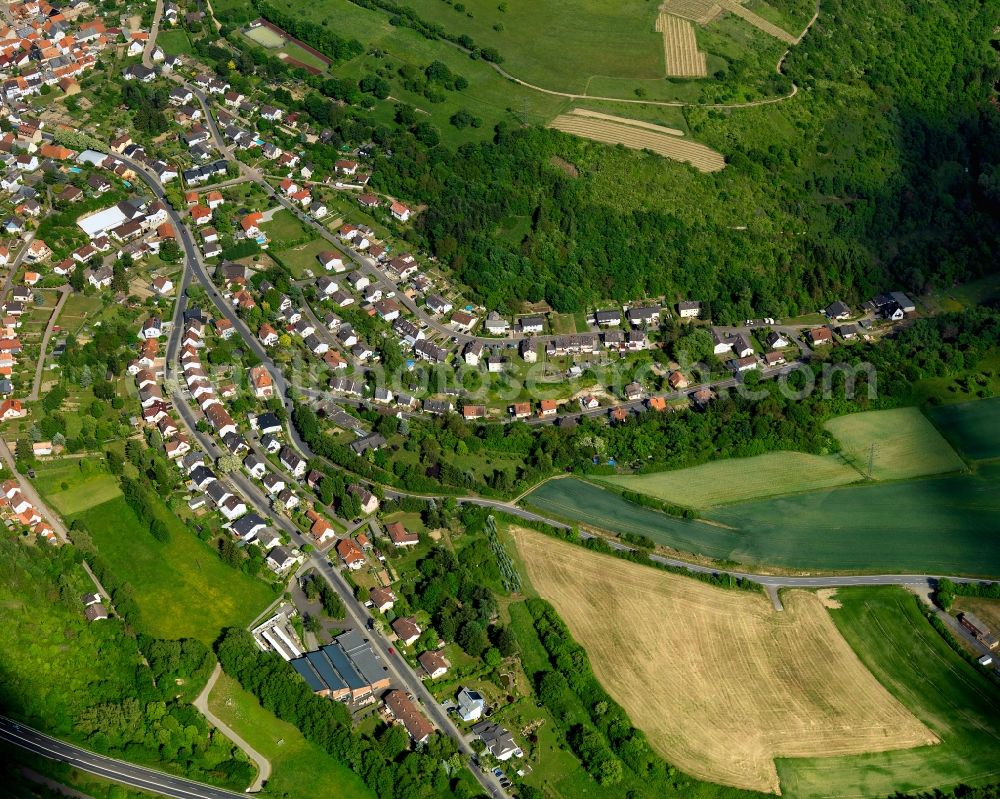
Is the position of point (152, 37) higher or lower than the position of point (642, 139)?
higher

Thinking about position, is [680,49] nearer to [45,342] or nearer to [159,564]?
[45,342]

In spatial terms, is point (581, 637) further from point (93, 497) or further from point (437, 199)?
point (437, 199)

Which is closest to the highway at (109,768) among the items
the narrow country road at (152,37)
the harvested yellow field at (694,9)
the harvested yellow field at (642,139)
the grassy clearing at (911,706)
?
the grassy clearing at (911,706)

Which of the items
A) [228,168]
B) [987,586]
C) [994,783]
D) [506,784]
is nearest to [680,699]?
[506,784]

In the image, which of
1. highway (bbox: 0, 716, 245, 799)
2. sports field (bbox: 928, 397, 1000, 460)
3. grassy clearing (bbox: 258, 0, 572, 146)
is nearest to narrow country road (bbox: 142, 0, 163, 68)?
grassy clearing (bbox: 258, 0, 572, 146)

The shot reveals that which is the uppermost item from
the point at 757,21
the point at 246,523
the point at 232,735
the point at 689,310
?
the point at 757,21

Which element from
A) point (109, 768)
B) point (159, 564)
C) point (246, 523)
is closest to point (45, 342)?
point (159, 564)
